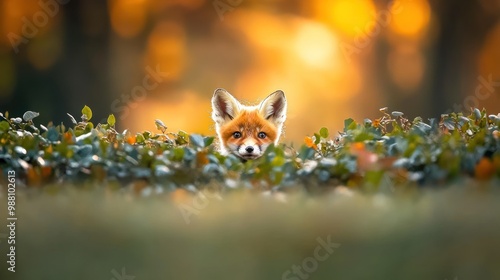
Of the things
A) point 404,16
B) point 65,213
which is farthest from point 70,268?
point 404,16

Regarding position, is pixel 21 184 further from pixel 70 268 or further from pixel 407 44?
pixel 407 44

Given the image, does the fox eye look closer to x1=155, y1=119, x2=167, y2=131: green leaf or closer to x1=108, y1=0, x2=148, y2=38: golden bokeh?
x1=155, y1=119, x2=167, y2=131: green leaf

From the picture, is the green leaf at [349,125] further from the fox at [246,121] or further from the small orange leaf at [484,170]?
the small orange leaf at [484,170]

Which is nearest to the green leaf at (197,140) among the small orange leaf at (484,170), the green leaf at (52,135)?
the green leaf at (52,135)

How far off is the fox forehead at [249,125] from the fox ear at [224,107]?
0.21ft

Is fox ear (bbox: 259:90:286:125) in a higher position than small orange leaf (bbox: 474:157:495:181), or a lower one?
higher

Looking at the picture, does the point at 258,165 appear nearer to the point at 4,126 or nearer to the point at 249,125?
the point at 4,126

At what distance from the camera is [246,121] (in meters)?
4.39

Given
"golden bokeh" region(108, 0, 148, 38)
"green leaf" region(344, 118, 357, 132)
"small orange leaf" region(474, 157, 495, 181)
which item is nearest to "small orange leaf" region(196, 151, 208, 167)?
"green leaf" region(344, 118, 357, 132)

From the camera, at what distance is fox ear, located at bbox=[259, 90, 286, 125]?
4.45 metres

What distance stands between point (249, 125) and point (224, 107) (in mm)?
272

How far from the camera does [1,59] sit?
26.0 ft

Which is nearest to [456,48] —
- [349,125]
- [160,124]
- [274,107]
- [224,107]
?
[274,107]

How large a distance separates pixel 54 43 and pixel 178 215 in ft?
20.2
